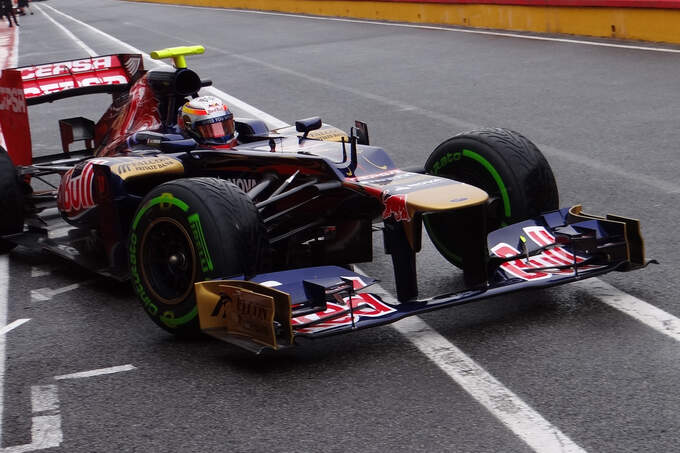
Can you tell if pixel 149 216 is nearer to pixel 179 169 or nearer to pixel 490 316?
pixel 179 169

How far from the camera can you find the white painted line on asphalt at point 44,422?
4418 millimetres

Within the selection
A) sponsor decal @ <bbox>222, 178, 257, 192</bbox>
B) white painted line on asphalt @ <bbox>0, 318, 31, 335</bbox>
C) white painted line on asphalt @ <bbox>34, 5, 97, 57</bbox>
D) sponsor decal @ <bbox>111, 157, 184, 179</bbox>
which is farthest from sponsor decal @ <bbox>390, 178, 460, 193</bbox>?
white painted line on asphalt @ <bbox>34, 5, 97, 57</bbox>

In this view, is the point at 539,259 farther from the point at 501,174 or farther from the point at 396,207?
the point at 396,207

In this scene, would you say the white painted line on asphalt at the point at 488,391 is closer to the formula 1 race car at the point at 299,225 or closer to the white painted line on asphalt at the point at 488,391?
→ the white painted line on asphalt at the point at 488,391

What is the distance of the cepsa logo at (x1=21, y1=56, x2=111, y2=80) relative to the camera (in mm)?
8969

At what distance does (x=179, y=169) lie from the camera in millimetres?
6508

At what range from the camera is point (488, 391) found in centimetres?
462

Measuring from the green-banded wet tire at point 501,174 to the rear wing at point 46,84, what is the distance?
3731 mm

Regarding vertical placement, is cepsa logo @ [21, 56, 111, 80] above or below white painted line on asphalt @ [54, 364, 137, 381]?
above

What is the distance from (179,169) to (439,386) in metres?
2.45

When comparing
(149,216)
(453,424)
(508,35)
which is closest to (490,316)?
(453,424)

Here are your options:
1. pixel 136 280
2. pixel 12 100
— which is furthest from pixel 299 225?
pixel 12 100

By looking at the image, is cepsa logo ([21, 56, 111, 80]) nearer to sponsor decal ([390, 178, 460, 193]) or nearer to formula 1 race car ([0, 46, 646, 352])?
formula 1 race car ([0, 46, 646, 352])

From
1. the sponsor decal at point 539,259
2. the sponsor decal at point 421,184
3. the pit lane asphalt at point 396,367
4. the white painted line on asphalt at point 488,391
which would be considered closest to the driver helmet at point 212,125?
the pit lane asphalt at point 396,367
